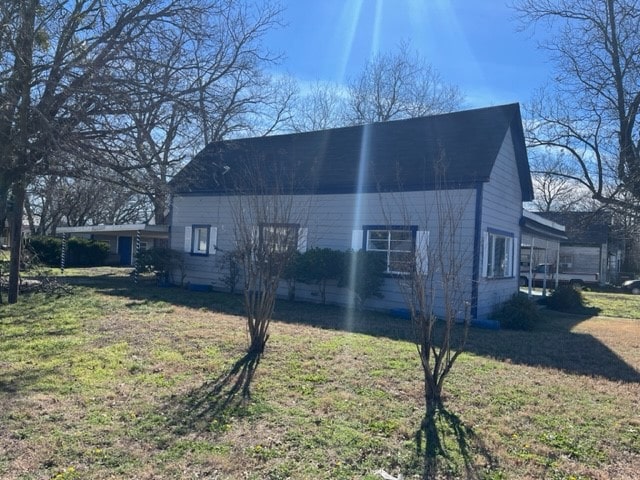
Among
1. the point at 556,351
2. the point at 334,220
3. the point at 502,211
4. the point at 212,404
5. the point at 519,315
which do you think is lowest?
the point at 212,404

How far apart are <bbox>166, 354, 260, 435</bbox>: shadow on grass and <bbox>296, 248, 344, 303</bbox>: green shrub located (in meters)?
6.96

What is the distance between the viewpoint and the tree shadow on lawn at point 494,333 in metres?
7.69

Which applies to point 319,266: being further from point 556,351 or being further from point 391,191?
point 556,351

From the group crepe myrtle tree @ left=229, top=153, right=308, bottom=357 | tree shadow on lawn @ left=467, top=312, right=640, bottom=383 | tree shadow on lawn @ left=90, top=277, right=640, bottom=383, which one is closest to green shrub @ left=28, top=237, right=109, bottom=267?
tree shadow on lawn @ left=90, top=277, right=640, bottom=383

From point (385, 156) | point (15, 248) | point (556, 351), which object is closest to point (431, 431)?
point (556, 351)

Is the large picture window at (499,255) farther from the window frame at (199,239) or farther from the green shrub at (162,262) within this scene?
the green shrub at (162,262)

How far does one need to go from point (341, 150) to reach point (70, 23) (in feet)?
26.2

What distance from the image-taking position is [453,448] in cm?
417

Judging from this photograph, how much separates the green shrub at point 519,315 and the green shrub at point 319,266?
4.02m

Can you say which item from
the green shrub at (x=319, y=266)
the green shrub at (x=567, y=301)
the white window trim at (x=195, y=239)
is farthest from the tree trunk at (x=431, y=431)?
the green shrub at (x=567, y=301)

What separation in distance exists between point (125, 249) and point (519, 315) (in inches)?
1093

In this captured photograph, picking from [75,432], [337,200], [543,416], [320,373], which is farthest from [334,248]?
[75,432]

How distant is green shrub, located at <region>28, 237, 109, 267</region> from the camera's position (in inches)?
1092

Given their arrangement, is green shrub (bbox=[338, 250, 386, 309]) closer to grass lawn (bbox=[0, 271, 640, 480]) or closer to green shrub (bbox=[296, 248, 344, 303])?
green shrub (bbox=[296, 248, 344, 303])
